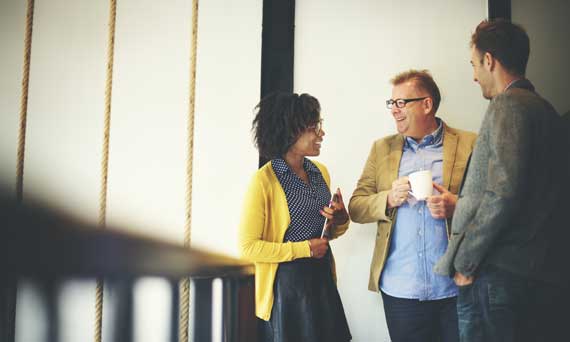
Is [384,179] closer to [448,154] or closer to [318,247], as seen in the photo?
[448,154]

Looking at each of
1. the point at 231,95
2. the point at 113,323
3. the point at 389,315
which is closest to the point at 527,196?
the point at 389,315

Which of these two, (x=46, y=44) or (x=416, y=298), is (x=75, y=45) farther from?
(x=416, y=298)

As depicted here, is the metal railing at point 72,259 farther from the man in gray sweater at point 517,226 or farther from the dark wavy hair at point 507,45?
the dark wavy hair at point 507,45

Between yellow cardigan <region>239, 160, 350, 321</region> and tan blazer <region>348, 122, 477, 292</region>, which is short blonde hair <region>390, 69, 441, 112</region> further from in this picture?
yellow cardigan <region>239, 160, 350, 321</region>

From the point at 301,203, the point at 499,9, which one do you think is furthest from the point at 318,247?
the point at 499,9

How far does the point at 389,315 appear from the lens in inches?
64.9

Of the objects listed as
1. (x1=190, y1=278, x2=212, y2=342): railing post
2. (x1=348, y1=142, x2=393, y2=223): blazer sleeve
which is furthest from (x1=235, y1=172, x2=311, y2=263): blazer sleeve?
(x1=348, y1=142, x2=393, y2=223): blazer sleeve

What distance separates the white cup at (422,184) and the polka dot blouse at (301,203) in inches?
13.9

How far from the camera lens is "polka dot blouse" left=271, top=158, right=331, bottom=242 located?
151 cm

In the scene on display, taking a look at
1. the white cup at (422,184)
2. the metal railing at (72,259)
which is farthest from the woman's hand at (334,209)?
the metal railing at (72,259)

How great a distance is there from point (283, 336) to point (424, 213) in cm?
72

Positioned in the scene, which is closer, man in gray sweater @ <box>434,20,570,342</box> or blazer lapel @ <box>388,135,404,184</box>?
man in gray sweater @ <box>434,20,570,342</box>

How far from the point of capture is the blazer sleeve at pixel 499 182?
1.09m

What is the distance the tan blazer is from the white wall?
0.26m
